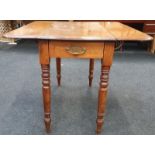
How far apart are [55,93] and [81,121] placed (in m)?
0.43

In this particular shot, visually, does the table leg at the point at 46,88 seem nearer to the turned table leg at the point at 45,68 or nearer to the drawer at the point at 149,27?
the turned table leg at the point at 45,68

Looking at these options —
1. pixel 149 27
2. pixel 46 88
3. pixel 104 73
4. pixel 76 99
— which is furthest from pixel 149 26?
pixel 46 88

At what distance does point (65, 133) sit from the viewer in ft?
3.76

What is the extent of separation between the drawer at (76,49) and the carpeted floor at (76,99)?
500 millimetres

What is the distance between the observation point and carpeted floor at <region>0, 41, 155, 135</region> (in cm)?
121

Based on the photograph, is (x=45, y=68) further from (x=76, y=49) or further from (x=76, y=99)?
(x=76, y=99)

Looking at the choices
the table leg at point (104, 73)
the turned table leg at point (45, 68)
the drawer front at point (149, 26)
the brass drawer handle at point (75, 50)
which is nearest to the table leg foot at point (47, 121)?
the turned table leg at point (45, 68)

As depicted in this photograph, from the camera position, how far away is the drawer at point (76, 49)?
90 centimetres

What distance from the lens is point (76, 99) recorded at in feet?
4.99

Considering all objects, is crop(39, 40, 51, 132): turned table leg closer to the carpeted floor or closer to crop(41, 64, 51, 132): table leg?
crop(41, 64, 51, 132): table leg

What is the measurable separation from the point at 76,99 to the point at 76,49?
68cm

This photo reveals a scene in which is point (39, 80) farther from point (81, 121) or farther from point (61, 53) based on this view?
point (61, 53)

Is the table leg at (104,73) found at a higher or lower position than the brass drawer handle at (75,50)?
lower

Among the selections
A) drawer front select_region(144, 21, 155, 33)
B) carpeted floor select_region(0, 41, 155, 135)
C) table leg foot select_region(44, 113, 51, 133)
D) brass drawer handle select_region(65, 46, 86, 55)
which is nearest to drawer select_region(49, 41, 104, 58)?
brass drawer handle select_region(65, 46, 86, 55)
